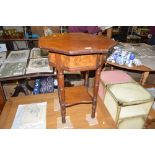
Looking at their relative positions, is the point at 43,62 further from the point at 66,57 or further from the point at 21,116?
the point at 66,57

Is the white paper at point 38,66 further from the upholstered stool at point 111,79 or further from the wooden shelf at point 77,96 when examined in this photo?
the upholstered stool at point 111,79

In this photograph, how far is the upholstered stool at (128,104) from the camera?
0.95 meters

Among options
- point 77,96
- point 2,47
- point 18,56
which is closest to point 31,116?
point 77,96

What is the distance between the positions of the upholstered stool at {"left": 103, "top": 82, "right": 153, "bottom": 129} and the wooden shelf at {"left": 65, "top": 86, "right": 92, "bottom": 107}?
0.17 metres

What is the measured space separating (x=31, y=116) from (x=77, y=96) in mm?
390

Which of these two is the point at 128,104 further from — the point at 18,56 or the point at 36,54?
the point at 18,56

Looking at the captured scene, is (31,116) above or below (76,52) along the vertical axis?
below

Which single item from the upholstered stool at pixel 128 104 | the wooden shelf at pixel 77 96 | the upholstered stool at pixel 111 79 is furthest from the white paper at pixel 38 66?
the upholstered stool at pixel 128 104

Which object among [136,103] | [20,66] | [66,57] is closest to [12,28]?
[20,66]

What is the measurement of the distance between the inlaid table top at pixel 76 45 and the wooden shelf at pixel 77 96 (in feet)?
1.38

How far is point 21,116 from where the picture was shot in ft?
3.64

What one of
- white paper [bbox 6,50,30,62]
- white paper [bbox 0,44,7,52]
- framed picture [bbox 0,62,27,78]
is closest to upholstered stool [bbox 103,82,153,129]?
framed picture [bbox 0,62,27,78]

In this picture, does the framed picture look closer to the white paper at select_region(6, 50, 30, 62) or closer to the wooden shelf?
the white paper at select_region(6, 50, 30, 62)

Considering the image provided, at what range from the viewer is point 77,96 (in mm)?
1082
